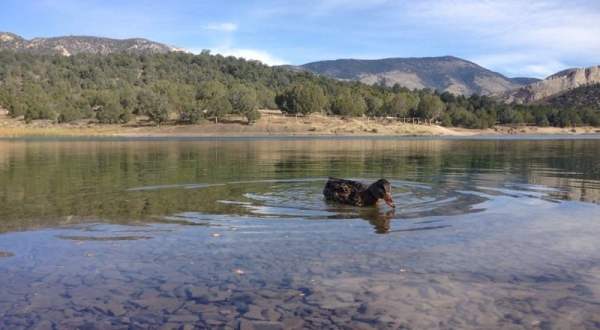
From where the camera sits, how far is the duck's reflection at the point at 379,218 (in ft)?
46.8

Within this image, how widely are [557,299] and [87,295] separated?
7462 millimetres

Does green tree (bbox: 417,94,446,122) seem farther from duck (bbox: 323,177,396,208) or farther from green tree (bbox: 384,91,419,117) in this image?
duck (bbox: 323,177,396,208)

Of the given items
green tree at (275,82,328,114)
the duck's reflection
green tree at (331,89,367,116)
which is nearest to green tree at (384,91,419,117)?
green tree at (331,89,367,116)

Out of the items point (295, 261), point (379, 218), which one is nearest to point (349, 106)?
point (379, 218)

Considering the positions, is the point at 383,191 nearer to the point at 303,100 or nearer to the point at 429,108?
the point at 303,100

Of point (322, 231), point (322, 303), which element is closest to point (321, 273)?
point (322, 303)

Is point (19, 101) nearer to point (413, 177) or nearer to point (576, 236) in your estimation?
point (413, 177)

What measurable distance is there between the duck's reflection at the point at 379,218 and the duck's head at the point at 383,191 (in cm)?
36

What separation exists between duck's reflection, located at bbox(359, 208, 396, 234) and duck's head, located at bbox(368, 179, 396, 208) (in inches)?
14.2

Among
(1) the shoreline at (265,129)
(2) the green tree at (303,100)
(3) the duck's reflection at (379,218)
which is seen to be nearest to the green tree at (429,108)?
(1) the shoreline at (265,129)

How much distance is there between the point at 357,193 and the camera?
1844 centimetres

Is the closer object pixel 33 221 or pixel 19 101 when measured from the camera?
pixel 33 221

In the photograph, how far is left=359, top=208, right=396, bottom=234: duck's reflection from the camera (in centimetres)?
1427

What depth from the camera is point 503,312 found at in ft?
26.6
